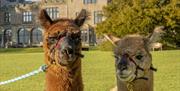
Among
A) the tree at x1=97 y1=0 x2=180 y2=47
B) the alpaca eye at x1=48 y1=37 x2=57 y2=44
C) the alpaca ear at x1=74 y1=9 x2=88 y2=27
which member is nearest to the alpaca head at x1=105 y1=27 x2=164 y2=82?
the alpaca ear at x1=74 y1=9 x2=88 y2=27

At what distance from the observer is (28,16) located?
10775 cm

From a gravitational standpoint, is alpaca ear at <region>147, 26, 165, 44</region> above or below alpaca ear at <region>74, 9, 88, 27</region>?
below

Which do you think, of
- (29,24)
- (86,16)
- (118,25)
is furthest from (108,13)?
(86,16)

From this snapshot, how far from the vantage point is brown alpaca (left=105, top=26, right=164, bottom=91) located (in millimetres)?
6129

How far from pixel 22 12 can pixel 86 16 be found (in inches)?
4047

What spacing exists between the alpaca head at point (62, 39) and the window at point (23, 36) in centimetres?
9826

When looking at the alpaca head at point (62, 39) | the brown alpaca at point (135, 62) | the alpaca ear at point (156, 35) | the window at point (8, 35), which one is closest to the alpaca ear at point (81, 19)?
the alpaca head at point (62, 39)

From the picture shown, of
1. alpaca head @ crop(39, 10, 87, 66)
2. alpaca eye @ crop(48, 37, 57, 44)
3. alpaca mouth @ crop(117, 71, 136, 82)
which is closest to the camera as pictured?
alpaca mouth @ crop(117, 71, 136, 82)

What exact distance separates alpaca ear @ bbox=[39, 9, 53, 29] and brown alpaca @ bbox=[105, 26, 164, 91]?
3.07 feet

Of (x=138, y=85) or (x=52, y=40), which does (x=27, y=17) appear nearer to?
(x=52, y=40)

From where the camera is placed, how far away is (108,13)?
64.2m

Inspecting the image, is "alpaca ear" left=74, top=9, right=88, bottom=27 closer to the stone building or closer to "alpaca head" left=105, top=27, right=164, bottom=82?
"alpaca head" left=105, top=27, right=164, bottom=82

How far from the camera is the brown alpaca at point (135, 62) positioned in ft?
20.1

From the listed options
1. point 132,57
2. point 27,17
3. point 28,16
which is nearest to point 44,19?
point 132,57
